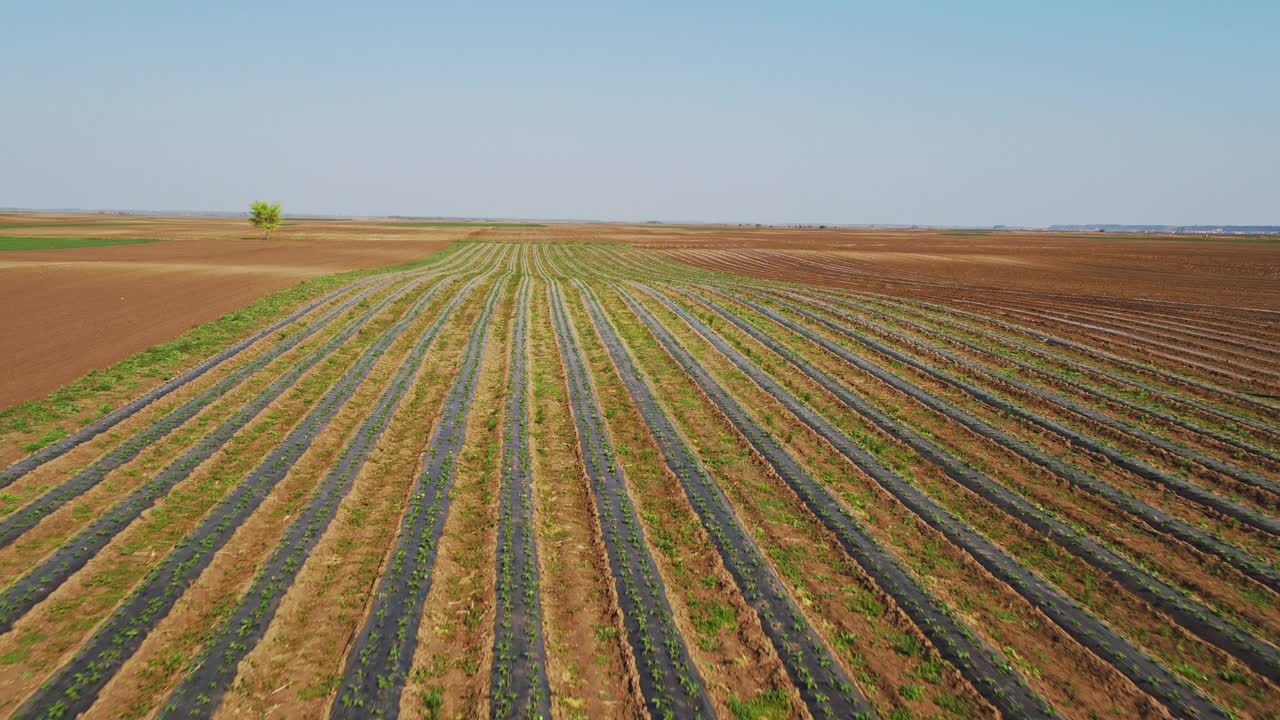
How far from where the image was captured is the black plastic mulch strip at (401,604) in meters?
4.81

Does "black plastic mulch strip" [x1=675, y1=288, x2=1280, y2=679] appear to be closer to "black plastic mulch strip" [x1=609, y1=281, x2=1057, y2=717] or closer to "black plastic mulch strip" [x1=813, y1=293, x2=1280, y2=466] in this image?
"black plastic mulch strip" [x1=609, y1=281, x2=1057, y2=717]

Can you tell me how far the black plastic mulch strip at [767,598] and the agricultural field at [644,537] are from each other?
0.12ft

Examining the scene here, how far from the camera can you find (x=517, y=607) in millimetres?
5922

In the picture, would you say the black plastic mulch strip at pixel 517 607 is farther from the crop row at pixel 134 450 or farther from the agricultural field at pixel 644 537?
the crop row at pixel 134 450

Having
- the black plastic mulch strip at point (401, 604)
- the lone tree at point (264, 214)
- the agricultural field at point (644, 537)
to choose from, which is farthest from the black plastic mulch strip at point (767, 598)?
the lone tree at point (264, 214)

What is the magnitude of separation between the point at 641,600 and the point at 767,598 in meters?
1.46

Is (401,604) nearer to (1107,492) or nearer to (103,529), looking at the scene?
(103,529)

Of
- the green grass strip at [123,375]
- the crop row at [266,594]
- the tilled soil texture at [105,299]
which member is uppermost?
the tilled soil texture at [105,299]

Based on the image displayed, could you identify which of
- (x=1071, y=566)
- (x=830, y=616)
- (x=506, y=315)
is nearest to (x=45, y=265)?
(x=506, y=315)

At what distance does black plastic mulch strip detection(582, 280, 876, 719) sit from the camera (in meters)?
4.95

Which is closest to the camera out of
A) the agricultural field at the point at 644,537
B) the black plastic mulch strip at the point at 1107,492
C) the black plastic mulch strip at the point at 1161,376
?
the agricultural field at the point at 644,537

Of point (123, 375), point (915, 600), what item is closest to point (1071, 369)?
point (915, 600)

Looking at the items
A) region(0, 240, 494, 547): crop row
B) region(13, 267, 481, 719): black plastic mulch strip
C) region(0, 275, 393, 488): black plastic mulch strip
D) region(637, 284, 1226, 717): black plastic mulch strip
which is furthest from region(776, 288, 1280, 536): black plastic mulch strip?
region(0, 275, 393, 488): black plastic mulch strip

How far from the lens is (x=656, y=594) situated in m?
6.21
